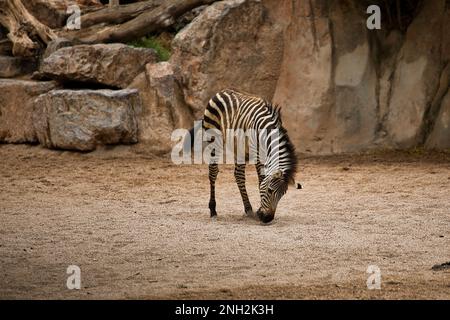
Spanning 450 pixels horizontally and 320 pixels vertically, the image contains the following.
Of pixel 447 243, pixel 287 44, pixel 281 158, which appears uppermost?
pixel 287 44

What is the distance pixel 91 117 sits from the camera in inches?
550

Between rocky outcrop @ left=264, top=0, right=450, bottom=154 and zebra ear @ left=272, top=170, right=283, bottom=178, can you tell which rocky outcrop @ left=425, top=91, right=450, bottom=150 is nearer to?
rocky outcrop @ left=264, top=0, right=450, bottom=154

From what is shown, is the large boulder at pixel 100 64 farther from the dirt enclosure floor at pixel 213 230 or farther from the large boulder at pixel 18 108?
the dirt enclosure floor at pixel 213 230

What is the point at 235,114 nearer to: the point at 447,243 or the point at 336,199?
the point at 336,199

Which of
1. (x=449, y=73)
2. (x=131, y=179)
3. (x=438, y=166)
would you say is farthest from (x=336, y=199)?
(x=449, y=73)

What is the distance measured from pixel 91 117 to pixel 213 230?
5617mm

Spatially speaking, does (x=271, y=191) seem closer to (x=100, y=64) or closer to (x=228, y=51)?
(x=228, y=51)

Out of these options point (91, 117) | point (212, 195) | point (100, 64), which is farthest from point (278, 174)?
point (100, 64)

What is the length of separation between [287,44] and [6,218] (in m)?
6.49

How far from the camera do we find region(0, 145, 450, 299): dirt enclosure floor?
21.9 ft

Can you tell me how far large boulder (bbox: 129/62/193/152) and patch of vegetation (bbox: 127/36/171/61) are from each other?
0.93 m

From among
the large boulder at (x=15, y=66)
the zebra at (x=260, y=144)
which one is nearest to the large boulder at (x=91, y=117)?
the large boulder at (x=15, y=66)

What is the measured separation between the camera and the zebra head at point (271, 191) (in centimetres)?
909
